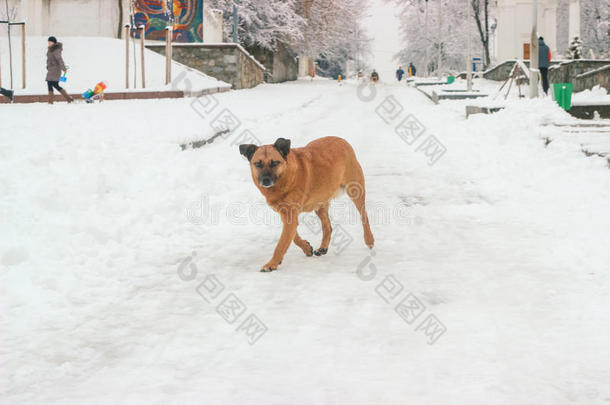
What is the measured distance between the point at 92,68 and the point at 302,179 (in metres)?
21.9

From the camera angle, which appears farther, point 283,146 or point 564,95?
point 564,95

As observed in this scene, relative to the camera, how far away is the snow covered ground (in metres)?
3.15

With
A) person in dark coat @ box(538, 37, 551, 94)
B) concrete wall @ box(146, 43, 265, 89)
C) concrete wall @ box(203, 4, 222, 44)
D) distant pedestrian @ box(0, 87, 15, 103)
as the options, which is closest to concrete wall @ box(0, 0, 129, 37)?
concrete wall @ box(146, 43, 265, 89)

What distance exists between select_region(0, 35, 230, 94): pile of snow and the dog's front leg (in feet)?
57.5

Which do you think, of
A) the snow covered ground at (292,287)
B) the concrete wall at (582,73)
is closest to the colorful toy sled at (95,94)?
the snow covered ground at (292,287)

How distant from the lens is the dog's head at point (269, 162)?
4.69 meters

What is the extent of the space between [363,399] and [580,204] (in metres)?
4.96

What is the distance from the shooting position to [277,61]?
5150 cm

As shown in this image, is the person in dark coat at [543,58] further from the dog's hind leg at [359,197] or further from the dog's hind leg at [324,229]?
the dog's hind leg at [324,229]

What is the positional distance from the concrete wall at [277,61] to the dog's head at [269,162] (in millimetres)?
43042

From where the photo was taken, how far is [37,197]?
6.43 metres

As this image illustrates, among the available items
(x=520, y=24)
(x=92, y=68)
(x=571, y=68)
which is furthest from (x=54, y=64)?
(x=520, y=24)

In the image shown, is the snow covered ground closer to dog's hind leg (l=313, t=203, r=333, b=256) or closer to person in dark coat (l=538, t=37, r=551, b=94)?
dog's hind leg (l=313, t=203, r=333, b=256)

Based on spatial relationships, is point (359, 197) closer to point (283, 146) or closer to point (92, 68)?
point (283, 146)
